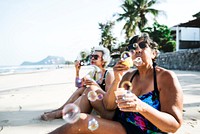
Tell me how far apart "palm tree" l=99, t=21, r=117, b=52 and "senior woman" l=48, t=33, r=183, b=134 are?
48668 mm

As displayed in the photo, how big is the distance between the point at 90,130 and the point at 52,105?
356 centimetres

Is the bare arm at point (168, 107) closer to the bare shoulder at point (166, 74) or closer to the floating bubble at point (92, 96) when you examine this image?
the bare shoulder at point (166, 74)

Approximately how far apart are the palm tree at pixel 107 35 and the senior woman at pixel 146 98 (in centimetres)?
4867

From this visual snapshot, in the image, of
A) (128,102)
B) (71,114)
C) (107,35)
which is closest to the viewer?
(128,102)

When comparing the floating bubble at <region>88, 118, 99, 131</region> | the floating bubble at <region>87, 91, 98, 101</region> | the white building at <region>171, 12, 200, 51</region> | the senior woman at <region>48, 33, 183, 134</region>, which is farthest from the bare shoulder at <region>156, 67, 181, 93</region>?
the white building at <region>171, 12, 200, 51</region>

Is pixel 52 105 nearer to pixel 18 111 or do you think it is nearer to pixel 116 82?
pixel 18 111

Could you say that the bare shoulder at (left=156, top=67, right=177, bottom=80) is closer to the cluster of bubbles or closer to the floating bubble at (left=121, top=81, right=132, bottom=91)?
the floating bubble at (left=121, top=81, right=132, bottom=91)

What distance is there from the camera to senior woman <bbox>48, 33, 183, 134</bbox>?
169 cm

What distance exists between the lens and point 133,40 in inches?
83.7

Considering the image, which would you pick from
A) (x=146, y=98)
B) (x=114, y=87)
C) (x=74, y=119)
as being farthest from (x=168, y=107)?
(x=74, y=119)

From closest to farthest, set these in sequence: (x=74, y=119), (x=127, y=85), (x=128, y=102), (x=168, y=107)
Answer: (x=128, y=102) → (x=168, y=107) → (x=74, y=119) → (x=127, y=85)

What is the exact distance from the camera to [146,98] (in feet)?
6.54

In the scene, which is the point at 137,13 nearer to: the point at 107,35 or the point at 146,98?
the point at 107,35

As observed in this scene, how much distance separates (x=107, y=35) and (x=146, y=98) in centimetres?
5041
